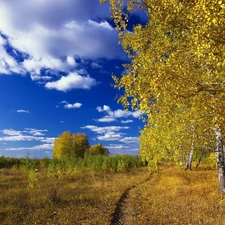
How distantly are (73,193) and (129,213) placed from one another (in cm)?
654

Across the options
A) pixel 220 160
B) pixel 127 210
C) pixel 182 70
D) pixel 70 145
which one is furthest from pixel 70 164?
pixel 70 145

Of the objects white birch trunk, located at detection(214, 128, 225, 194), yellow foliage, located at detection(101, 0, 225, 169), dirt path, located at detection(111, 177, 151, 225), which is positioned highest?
yellow foliage, located at detection(101, 0, 225, 169)

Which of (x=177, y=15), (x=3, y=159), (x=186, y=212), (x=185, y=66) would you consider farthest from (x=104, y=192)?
(x=3, y=159)

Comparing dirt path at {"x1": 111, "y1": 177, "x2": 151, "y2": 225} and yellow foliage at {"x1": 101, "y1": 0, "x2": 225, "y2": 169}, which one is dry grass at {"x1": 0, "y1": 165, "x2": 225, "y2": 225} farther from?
yellow foliage at {"x1": 101, "y1": 0, "x2": 225, "y2": 169}

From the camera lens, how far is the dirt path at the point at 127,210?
11695 mm

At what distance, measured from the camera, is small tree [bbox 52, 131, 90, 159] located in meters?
78.0

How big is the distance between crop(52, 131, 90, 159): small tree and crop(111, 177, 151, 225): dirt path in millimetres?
59070

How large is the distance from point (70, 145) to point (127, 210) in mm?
67296

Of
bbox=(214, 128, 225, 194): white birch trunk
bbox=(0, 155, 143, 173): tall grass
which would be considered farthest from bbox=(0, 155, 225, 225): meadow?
bbox=(0, 155, 143, 173): tall grass

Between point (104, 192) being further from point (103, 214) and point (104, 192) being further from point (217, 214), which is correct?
point (217, 214)

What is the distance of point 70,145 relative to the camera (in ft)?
261

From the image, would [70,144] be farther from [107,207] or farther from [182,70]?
[182,70]

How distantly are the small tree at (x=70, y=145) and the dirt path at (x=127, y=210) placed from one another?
59070 millimetres

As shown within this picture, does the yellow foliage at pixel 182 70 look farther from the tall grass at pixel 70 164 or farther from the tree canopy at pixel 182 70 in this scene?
the tall grass at pixel 70 164
